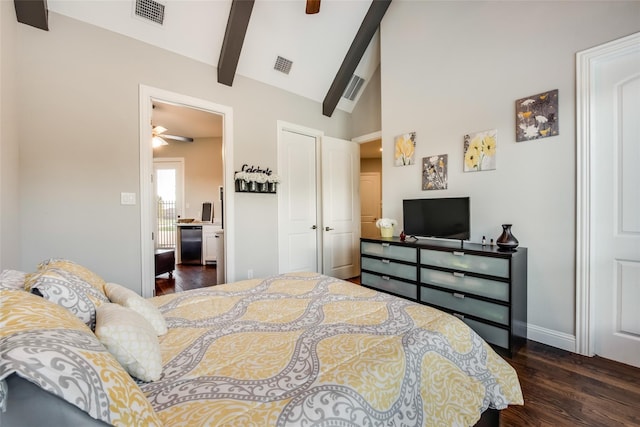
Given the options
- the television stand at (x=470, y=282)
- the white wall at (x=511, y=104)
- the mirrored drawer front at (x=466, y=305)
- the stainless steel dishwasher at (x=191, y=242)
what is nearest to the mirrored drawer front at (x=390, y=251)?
the television stand at (x=470, y=282)

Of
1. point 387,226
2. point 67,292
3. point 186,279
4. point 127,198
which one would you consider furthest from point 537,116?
point 186,279

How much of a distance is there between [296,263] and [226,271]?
3.41 feet

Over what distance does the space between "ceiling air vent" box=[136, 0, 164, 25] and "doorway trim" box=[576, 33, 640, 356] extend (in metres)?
3.64

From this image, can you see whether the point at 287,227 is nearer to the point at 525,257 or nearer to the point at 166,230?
the point at 525,257

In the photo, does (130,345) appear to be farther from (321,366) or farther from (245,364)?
(321,366)

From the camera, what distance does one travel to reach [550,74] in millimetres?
2240

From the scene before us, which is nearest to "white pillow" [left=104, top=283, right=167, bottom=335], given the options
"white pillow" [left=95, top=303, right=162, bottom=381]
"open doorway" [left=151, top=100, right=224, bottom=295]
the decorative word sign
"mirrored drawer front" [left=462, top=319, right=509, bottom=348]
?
"white pillow" [left=95, top=303, right=162, bottom=381]

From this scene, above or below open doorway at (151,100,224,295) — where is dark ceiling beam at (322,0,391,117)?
above

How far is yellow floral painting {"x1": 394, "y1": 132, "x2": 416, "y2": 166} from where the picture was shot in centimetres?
322

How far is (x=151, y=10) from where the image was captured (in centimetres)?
254

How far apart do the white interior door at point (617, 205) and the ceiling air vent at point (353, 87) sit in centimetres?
279

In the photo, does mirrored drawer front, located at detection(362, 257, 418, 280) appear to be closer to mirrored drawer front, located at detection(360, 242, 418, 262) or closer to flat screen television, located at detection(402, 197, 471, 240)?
mirrored drawer front, located at detection(360, 242, 418, 262)

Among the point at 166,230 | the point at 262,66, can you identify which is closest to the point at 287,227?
the point at 262,66

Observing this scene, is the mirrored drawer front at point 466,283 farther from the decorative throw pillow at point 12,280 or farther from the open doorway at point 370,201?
the open doorway at point 370,201
